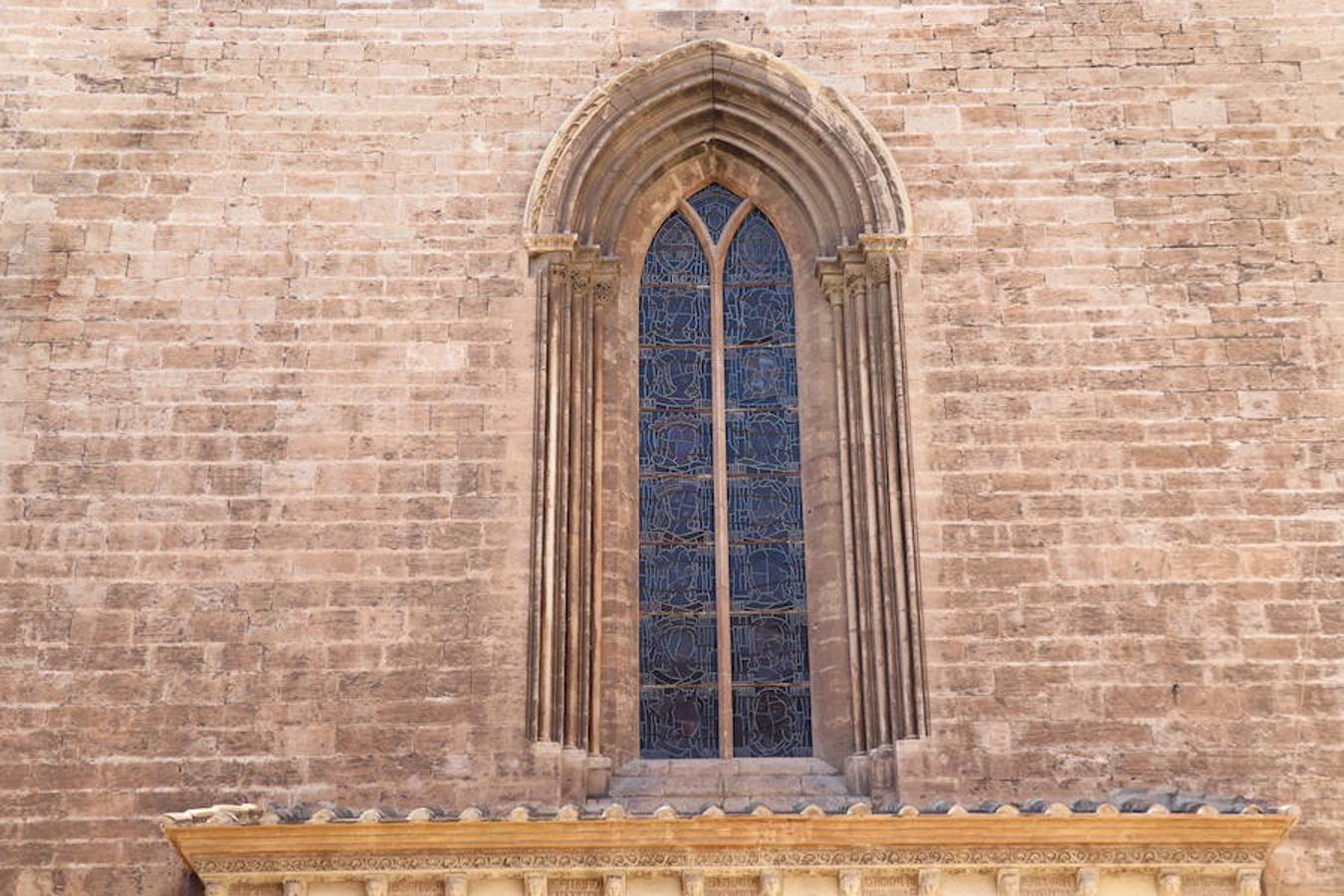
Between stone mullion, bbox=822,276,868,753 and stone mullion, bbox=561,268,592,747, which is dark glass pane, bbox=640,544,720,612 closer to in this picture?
stone mullion, bbox=561,268,592,747

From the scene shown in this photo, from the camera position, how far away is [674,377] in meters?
10.6

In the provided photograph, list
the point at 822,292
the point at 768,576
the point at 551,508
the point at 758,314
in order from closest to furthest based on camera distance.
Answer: the point at 551,508, the point at 768,576, the point at 822,292, the point at 758,314

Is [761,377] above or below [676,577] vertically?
above

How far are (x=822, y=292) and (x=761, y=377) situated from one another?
26.3 inches

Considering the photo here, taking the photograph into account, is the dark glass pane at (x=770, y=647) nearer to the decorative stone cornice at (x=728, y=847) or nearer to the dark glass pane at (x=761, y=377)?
the dark glass pane at (x=761, y=377)

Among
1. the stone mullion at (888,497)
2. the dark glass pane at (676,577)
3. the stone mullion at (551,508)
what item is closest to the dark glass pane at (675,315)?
the stone mullion at (551,508)

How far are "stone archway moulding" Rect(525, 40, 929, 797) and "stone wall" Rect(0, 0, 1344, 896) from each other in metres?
0.17

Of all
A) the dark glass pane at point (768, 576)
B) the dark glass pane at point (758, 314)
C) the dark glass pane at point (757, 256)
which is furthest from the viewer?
the dark glass pane at point (757, 256)

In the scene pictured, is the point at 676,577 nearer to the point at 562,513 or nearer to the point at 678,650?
the point at 678,650

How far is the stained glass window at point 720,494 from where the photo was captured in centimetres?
980

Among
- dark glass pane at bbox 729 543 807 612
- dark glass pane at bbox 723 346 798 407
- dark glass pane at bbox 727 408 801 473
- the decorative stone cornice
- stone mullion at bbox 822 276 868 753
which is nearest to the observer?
the decorative stone cornice

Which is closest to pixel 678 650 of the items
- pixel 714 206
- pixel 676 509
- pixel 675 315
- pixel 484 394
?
pixel 676 509

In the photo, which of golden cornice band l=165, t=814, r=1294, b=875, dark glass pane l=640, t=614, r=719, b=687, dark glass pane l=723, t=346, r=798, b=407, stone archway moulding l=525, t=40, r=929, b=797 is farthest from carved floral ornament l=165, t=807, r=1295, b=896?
dark glass pane l=723, t=346, r=798, b=407

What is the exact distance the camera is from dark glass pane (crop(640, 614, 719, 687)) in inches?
388
